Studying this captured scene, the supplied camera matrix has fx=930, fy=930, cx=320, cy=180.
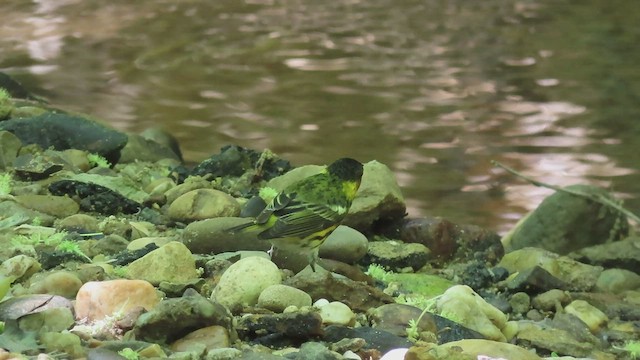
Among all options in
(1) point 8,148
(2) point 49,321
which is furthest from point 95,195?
(2) point 49,321

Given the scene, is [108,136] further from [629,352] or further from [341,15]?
[341,15]

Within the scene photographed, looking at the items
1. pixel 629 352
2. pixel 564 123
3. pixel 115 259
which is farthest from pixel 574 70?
pixel 115 259

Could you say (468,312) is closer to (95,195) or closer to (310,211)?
(310,211)

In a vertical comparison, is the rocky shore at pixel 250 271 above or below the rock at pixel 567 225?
above

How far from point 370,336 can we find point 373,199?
5.46ft

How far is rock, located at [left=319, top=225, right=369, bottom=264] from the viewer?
3150mm

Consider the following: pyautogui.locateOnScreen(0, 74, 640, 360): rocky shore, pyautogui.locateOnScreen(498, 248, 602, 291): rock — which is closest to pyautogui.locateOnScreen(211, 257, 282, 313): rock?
pyautogui.locateOnScreen(0, 74, 640, 360): rocky shore

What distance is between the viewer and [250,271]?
2.33 meters

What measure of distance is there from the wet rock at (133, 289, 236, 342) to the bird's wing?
55 centimetres

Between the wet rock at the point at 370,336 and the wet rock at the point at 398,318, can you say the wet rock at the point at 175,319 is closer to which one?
the wet rock at the point at 370,336

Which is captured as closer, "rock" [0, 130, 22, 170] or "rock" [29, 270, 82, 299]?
"rock" [29, 270, 82, 299]

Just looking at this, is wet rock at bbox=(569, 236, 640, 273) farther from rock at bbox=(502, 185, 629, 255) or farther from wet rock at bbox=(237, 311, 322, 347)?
wet rock at bbox=(237, 311, 322, 347)

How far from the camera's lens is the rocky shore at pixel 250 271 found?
1929mm

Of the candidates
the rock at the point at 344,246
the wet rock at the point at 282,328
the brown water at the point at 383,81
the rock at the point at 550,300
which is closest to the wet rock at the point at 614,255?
the brown water at the point at 383,81
